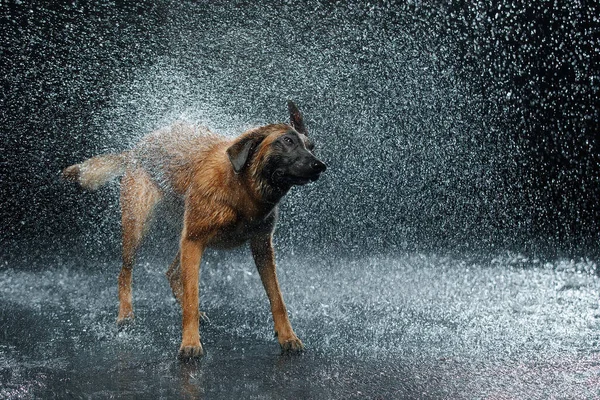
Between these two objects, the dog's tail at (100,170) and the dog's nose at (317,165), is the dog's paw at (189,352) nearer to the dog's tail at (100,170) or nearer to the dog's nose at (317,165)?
the dog's nose at (317,165)

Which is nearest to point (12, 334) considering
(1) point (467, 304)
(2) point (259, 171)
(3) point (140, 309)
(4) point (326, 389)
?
(3) point (140, 309)

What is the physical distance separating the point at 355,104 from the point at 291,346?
465 cm

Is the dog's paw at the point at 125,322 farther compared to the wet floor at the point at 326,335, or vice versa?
the dog's paw at the point at 125,322

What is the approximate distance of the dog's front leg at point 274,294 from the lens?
11.8 ft

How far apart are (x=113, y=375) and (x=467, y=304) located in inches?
113

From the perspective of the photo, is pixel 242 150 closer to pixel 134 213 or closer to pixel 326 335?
pixel 326 335

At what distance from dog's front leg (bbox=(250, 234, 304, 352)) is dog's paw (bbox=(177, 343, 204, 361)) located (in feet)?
1.45

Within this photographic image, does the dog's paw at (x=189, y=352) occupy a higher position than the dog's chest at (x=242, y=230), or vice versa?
the dog's chest at (x=242, y=230)

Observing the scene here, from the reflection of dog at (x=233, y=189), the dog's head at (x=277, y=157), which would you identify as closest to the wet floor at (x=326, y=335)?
the reflection of dog at (x=233, y=189)

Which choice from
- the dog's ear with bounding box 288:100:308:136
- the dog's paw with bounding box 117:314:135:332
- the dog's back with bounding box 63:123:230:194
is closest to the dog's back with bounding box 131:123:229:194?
the dog's back with bounding box 63:123:230:194

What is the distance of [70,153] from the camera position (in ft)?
24.3

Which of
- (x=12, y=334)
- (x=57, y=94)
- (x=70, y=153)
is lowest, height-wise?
(x=12, y=334)

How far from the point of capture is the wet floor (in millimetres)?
2963

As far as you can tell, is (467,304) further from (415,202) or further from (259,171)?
(415,202)
